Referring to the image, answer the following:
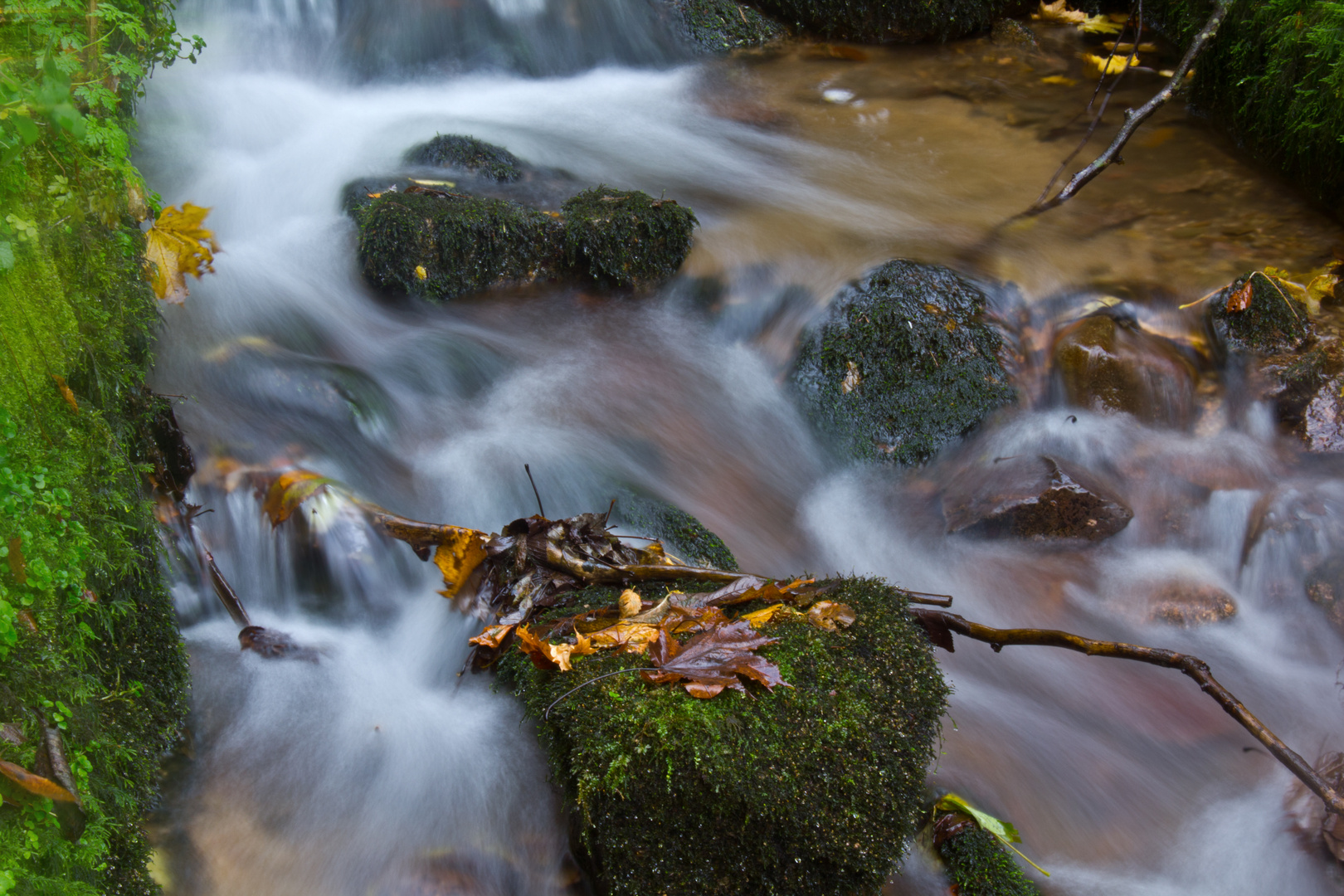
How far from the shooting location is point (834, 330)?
5.11m

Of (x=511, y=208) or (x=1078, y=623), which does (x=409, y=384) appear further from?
(x=1078, y=623)

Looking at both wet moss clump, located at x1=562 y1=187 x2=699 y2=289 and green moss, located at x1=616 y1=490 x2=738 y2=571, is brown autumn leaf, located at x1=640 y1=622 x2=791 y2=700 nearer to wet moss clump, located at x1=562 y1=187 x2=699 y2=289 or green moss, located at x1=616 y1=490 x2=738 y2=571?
green moss, located at x1=616 y1=490 x2=738 y2=571

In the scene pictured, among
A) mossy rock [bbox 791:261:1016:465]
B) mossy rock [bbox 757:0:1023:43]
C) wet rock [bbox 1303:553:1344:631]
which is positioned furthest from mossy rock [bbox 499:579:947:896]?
mossy rock [bbox 757:0:1023:43]

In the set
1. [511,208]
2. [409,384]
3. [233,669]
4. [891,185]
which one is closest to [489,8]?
[511,208]

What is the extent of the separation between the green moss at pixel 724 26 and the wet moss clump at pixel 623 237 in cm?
373

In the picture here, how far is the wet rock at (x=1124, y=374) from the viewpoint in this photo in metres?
5.00

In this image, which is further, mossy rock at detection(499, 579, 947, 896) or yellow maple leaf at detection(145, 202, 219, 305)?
yellow maple leaf at detection(145, 202, 219, 305)

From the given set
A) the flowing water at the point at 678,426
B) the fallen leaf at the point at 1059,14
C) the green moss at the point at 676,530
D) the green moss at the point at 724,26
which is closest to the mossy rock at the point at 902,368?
the flowing water at the point at 678,426

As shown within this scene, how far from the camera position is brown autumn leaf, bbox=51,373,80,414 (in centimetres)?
241

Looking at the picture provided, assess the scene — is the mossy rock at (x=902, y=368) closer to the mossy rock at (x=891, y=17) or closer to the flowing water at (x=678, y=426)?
the flowing water at (x=678, y=426)

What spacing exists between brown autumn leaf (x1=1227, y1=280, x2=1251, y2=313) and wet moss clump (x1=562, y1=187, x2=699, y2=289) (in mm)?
3402

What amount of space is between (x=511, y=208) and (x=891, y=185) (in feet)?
10.1

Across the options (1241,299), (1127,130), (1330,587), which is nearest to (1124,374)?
(1241,299)

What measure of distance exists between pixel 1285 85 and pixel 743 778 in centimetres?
666
